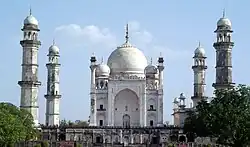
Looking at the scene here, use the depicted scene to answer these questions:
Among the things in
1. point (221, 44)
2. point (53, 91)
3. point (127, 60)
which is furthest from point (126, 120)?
point (221, 44)

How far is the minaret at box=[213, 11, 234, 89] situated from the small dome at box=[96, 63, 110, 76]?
13.3 m

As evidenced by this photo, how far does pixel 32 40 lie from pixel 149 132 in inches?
581

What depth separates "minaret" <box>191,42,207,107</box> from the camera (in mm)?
64469

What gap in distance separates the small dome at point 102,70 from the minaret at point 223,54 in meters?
13.3

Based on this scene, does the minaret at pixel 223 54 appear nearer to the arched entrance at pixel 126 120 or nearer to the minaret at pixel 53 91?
the arched entrance at pixel 126 120

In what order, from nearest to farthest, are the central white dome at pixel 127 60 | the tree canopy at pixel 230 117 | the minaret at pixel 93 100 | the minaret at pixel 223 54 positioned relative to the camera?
the tree canopy at pixel 230 117 < the minaret at pixel 223 54 < the minaret at pixel 93 100 < the central white dome at pixel 127 60

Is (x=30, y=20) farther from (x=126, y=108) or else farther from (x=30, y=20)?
(x=126, y=108)

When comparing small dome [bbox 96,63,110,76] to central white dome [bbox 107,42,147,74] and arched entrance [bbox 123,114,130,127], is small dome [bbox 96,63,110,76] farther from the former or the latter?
arched entrance [bbox 123,114,130,127]

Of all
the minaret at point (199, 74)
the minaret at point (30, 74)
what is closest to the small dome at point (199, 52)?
the minaret at point (199, 74)

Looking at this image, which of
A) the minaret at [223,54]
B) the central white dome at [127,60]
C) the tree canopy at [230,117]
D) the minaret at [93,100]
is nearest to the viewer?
the tree canopy at [230,117]

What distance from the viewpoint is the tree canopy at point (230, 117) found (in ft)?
128

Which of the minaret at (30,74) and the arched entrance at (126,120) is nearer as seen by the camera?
the minaret at (30,74)

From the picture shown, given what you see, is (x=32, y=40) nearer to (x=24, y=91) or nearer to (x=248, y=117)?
(x=24, y=91)

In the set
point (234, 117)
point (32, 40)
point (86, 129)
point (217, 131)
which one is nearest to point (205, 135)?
point (217, 131)
